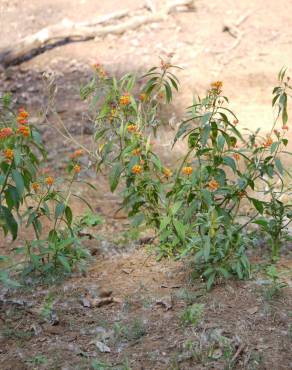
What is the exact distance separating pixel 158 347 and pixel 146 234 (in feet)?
3.86

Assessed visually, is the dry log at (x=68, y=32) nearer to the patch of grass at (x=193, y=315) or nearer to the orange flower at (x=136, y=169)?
the orange flower at (x=136, y=169)

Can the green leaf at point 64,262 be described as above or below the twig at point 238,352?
above

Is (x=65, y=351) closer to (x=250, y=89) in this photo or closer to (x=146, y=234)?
(x=146, y=234)

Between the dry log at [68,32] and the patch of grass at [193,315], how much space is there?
517 centimetres

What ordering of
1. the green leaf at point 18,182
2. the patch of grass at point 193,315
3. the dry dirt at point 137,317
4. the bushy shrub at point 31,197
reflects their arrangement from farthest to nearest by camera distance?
the patch of grass at point 193,315 < the dry dirt at point 137,317 < the bushy shrub at point 31,197 < the green leaf at point 18,182

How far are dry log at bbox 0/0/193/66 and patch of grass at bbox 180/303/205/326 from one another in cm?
517

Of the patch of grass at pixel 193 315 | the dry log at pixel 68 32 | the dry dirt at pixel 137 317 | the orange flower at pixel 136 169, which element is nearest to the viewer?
the dry dirt at pixel 137 317

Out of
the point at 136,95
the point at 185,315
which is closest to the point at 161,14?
the point at 136,95

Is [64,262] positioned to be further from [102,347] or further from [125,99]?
[125,99]

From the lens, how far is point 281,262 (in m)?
3.69

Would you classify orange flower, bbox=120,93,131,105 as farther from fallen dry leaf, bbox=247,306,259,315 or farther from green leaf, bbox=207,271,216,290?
fallen dry leaf, bbox=247,306,259,315

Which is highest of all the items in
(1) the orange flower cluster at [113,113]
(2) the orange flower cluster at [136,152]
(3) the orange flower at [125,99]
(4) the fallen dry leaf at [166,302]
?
(3) the orange flower at [125,99]

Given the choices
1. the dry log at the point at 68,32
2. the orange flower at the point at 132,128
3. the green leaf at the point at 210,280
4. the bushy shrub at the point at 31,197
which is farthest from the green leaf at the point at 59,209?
the dry log at the point at 68,32

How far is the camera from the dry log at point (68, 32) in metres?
7.68
